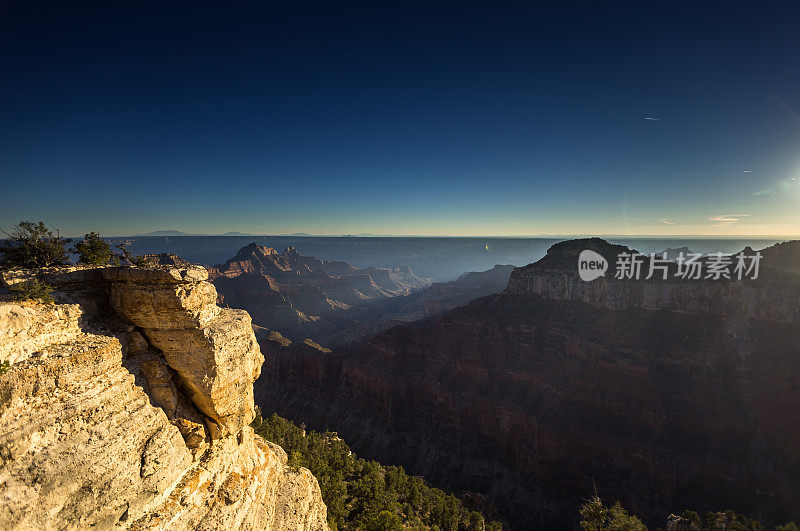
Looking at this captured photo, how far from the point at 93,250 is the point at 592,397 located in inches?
2369

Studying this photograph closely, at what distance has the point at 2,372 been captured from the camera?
8.37m

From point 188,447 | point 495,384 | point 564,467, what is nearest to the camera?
point 188,447

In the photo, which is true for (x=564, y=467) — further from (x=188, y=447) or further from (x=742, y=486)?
(x=188, y=447)

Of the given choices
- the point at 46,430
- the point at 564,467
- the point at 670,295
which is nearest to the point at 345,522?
the point at 46,430

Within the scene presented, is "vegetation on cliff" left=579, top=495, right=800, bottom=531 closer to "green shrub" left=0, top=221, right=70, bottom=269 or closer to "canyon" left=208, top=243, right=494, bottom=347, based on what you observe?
"green shrub" left=0, top=221, right=70, bottom=269

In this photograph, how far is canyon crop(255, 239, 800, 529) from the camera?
129 feet

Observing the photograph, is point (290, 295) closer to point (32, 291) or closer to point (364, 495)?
point (364, 495)

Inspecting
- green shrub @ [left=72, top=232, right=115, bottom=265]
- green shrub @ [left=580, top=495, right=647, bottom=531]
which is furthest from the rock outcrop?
green shrub @ [left=72, top=232, right=115, bottom=265]

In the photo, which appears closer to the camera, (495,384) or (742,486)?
(742,486)

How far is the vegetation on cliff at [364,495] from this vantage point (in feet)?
86.0

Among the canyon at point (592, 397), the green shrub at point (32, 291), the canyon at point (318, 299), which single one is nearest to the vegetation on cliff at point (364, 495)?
the canyon at point (592, 397)

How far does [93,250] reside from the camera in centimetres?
1439

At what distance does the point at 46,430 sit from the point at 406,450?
54.0m

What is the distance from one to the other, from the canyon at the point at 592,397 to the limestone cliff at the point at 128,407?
4291cm
